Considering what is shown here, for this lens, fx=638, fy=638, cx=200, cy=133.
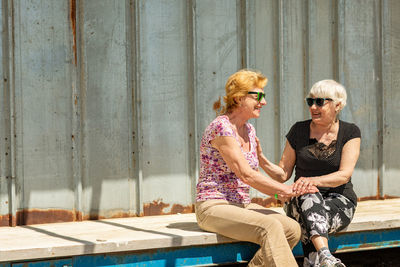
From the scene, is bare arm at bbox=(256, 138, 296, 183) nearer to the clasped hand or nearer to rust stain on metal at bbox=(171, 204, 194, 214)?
the clasped hand

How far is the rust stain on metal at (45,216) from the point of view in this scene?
15.1ft

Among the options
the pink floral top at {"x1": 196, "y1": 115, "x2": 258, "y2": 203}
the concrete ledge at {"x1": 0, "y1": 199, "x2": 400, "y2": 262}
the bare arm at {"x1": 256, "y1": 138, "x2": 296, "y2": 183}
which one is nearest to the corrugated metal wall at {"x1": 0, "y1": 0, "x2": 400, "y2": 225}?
the concrete ledge at {"x1": 0, "y1": 199, "x2": 400, "y2": 262}

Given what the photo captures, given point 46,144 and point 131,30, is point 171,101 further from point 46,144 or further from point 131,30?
point 46,144

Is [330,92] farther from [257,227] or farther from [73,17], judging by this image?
[73,17]

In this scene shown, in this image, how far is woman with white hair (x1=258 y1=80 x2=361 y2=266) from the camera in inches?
155

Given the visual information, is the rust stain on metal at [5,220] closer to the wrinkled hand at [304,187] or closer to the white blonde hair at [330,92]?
the wrinkled hand at [304,187]

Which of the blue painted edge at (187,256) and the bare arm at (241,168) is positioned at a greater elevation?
the bare arm at (241,168)

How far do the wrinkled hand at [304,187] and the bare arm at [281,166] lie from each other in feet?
1.04

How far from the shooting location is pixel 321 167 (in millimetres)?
4207

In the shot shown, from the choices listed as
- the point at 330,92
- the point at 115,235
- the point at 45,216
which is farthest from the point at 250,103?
the point at 45,216

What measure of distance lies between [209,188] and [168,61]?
1.43 metres

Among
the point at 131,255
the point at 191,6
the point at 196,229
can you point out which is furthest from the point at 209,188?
the point at 191,6

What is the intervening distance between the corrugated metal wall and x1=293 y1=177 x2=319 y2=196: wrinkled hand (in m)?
1.31

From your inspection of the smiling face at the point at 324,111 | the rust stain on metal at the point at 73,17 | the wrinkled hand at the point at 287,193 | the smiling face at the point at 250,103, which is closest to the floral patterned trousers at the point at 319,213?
the wrinkled hand at the point at 287,193
